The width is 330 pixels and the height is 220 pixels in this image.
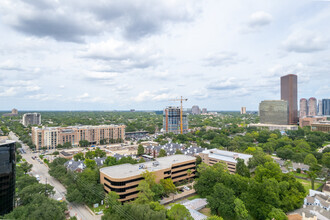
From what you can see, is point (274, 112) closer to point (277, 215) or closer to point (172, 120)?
point (172, 120)

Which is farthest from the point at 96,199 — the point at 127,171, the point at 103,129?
the point at 103,129

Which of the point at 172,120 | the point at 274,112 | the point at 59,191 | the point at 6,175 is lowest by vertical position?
the point at 59,191

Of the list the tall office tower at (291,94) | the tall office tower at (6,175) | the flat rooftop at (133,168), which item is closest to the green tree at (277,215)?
the flat rooftop at (133,168)

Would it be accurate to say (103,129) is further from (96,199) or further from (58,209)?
(58,209)

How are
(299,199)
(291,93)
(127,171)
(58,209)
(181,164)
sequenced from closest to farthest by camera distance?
(58,209) < (299,199) < (127,171) < (181,164) < (291,93)

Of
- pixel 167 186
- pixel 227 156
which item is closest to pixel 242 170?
pixel 227 156

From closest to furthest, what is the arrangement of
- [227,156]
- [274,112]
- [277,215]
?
1. [277,215]
2. [227,156]
3. [274,112]

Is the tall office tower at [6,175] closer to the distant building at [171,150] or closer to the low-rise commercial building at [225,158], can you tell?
the low-rise commercial building at [225,158]
